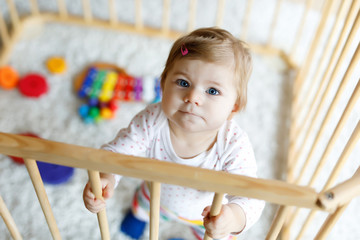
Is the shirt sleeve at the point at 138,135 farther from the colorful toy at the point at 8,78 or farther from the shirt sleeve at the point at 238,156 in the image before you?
the colorful toy at the point at 8,78

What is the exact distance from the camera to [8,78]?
4.07ft

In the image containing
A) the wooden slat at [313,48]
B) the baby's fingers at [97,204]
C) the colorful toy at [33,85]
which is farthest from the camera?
the colorful toy at [33,85]

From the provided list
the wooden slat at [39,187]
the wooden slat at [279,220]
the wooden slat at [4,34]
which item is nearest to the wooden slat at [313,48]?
the wooden slat at [279,220]

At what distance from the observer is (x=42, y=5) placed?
5.06ft

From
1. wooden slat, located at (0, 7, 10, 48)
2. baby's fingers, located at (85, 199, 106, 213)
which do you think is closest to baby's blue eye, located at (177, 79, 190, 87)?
baby's fingers, located at (85, 199, 106, 213)

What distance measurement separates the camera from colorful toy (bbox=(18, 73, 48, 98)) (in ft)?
4.00

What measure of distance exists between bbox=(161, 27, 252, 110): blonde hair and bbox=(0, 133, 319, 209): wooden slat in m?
0.22

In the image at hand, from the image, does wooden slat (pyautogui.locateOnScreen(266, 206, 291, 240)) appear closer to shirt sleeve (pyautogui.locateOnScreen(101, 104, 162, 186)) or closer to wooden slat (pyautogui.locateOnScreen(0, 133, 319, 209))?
wooden slat (pyautogui.locateOnScreen(0, 133, 319, 209))

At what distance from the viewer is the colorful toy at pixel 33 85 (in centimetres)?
122

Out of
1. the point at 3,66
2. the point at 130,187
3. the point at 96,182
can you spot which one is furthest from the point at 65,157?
the point at 3,66

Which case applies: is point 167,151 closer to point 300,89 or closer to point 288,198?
point 288,198

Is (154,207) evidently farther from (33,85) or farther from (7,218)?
(33,85)

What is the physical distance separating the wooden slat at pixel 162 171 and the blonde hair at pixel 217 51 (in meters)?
0.22

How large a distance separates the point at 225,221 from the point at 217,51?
265mm
